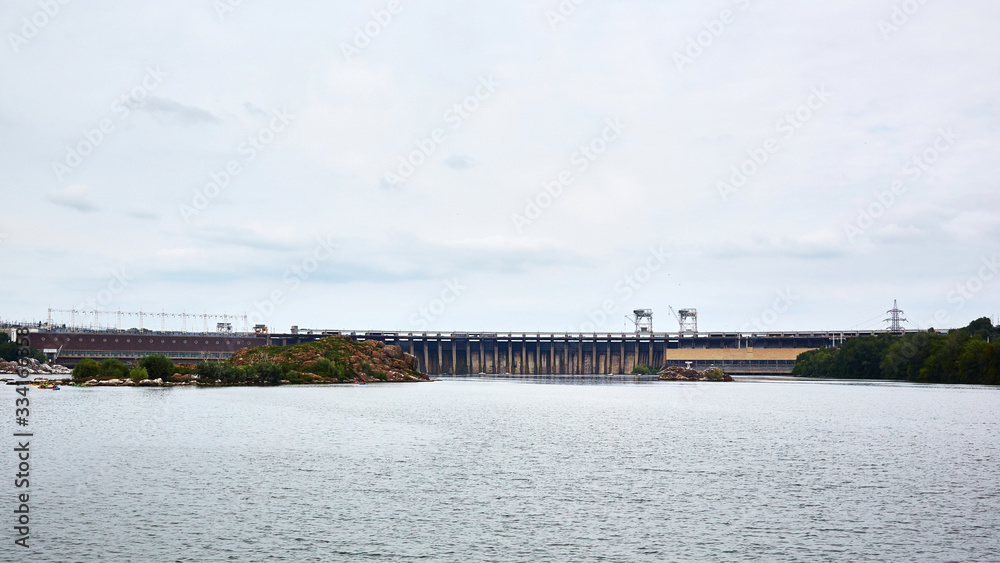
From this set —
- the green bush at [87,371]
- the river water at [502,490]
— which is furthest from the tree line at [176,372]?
the river water at [502,490]

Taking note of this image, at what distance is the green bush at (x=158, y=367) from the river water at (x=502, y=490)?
9247 cm

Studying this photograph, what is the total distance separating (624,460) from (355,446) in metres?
22.5

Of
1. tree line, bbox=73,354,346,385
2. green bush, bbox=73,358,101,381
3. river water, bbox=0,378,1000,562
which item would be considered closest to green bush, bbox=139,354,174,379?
tree line, bbox=73,354,346,385

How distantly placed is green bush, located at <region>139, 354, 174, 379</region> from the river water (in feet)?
303

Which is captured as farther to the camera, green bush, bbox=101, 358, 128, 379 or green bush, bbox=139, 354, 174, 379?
green bush, bbox=101, 358, 128, 379

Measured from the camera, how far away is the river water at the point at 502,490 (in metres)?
35.7

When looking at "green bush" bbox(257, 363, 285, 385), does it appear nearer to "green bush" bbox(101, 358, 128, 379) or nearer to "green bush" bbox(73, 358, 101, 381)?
"green bush" bbox(101, 358, 128, 379)

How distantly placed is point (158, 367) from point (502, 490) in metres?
155

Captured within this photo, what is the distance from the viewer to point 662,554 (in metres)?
34.7

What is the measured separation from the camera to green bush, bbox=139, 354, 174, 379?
183750 millimetres

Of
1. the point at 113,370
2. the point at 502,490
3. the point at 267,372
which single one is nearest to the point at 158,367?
the point at 113,370

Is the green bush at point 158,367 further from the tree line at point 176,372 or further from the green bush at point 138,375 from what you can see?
the green bush at point 138,375

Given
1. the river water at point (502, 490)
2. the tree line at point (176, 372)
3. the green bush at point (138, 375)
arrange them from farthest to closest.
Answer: the tree line at point (176, 372) < the green bush at point (138, 375) < the river water at point (502, 490)

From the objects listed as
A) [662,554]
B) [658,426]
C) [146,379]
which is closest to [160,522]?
[662,554]
